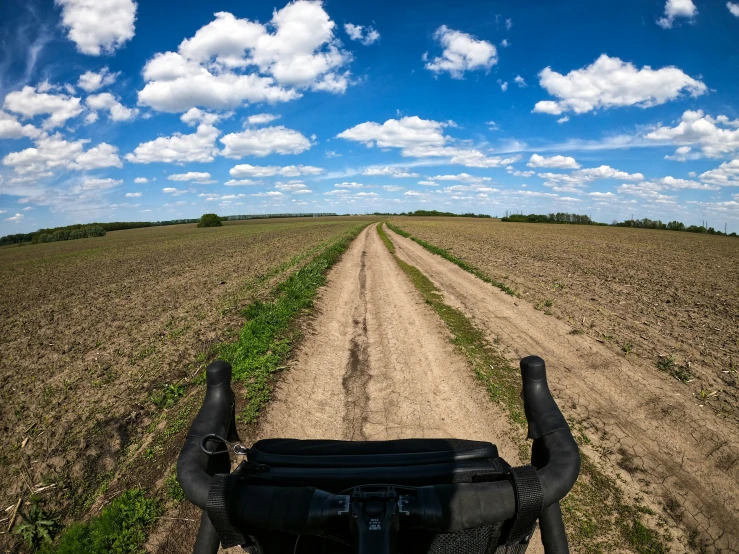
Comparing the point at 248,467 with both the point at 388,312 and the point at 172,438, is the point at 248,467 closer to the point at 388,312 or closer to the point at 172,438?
the point at 172,438

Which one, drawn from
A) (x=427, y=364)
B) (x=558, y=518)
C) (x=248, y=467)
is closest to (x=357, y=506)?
(x=248, y=467)

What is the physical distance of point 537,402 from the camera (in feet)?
5.66

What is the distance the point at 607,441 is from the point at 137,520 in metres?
5.18

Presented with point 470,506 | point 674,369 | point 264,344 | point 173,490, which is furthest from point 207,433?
point 674,369

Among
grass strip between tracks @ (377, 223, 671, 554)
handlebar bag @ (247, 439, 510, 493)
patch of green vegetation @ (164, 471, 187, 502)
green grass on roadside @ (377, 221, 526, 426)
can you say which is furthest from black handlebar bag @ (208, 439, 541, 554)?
green grass on roadside @ (377, 221, 526, 426)

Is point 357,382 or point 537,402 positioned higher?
point 537,402

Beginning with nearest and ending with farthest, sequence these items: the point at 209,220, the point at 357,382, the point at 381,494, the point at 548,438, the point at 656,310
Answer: the point at 381,494
the point at 548,438
the point at 357,382
the point at 656,310
the point at 209,220

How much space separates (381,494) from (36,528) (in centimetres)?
447

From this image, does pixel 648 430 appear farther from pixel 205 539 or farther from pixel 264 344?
pixel 264 344

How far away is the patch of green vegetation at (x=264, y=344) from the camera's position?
5680mm

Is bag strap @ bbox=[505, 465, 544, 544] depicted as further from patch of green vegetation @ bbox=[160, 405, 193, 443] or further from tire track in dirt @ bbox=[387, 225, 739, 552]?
patch of green vegetation @ bbox=[160, 405, 193, 443]

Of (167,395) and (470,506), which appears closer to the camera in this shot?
(470,506)

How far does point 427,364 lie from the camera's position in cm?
674

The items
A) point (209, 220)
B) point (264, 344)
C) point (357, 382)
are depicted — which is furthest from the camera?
point (209, 220)
